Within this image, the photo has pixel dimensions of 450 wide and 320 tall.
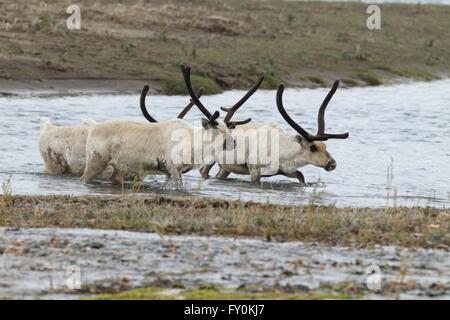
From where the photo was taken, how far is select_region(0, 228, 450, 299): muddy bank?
26.9 feet

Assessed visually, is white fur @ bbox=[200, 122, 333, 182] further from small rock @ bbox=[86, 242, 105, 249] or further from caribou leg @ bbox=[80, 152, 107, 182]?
small rock @ bbox=[86, 242, 105, 249]

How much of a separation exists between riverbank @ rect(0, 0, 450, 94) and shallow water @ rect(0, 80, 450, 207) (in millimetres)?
846

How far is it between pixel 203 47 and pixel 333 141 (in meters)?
10.8

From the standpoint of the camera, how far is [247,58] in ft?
102

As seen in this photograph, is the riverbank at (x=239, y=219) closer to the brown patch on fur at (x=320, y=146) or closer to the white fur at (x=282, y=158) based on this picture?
the white fur at (x=282, y=158)

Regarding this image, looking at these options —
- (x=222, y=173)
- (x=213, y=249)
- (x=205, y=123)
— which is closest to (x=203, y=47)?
(x=222, y=173)

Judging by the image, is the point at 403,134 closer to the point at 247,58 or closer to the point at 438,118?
the point at 438,118

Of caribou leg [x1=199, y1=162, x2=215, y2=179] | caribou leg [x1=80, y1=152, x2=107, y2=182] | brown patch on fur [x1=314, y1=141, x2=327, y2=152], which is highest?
brown patch on fur [x1=314, y1=141, x2=327, y2=152]

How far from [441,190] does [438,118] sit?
11016 millimetres

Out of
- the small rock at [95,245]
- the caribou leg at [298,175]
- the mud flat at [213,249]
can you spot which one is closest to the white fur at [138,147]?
the caribou leg at [298,175]

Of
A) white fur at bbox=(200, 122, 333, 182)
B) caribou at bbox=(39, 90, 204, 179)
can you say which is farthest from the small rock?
white fur at bbox=(200, 122, 333, 182)

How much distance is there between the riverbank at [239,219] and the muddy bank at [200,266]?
270 mm

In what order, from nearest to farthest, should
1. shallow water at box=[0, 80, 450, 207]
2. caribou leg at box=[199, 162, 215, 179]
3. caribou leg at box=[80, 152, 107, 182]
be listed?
caribou leg at box=[80, 152, 107, 182], shallow water at box=[0, 80, 450, 207], caribou leg at box=[199, 162, 215, 179]
